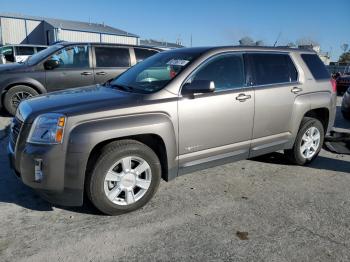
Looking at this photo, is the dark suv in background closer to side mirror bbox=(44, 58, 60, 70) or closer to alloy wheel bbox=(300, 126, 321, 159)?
side mirror bbox=(44, 58, 60, 70)

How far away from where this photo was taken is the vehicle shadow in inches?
205

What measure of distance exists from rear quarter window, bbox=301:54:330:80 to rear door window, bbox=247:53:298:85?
0.37 meters

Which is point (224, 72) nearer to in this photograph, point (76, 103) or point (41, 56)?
point (76, 103)

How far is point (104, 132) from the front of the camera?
3.24 meters

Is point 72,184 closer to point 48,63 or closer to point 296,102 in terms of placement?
point 296,102

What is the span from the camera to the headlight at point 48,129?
3.15m

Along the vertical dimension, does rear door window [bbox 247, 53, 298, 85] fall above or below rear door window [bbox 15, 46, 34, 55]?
below

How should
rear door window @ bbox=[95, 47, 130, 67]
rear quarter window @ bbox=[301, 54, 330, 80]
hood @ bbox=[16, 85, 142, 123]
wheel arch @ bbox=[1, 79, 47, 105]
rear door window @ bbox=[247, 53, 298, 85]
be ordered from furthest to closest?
rear door window @ bbox=[95, 47, 130, 67], wheel arch @ bbox=[1, 79, 47, 105], rear quarter window @ bbox=[301, 54, 330, 80], rear door window @ bbox=[247, 53, 298, 85], hood @ bbox=[16, 85, 142, 123]

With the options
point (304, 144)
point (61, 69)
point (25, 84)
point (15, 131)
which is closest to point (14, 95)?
point (25, 84)

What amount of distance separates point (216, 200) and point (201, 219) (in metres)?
0.52

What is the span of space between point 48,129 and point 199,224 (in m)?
1.70

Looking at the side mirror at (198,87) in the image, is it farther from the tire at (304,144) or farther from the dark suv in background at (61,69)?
the dark suv in background at (61,69)

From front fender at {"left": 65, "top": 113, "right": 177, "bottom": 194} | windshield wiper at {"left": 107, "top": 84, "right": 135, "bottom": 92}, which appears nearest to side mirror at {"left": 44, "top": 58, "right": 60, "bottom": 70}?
windshield wiper at {"left": 107, "top": 84, "right": 135, "bottom": 92}

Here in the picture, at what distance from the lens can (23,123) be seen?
3379 mm
